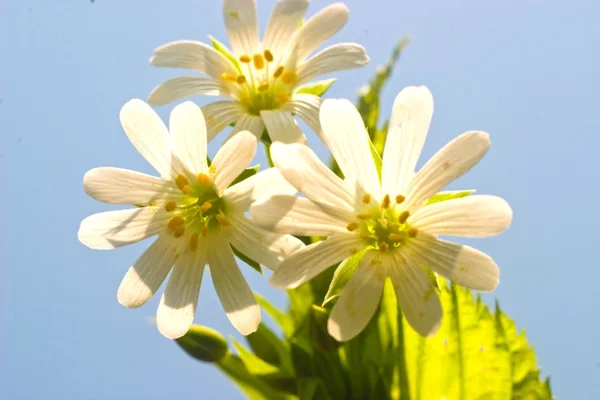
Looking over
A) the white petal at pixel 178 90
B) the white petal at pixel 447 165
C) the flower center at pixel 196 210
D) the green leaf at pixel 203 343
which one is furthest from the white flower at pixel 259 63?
the green leaf at pixel 203 343

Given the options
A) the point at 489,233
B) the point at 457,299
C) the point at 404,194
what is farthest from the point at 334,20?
the point at 457,299

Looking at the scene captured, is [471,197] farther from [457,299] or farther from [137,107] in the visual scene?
[137,107]

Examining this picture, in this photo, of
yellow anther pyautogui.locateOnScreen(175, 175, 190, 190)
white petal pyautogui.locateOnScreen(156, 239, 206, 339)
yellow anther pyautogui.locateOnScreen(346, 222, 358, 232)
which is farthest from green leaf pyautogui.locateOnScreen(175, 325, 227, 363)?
yellow anther pyautogui.locateOnScreen(346, 222, 358, 232)

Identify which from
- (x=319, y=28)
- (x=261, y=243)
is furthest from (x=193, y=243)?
(x=319, y=28)

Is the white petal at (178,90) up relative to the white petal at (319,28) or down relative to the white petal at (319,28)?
down

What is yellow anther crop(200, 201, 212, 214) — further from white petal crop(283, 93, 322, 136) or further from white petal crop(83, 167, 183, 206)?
white petal crop(283, 93, 322, 136)

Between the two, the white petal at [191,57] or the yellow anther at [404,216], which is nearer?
the yellow anther at [404,216]

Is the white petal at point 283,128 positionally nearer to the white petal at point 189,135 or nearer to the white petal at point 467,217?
the white petal at point 189,135
